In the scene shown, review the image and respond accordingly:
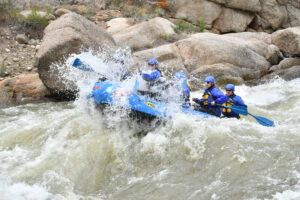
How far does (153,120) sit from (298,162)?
231cm

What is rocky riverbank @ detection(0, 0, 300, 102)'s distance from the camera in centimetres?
808

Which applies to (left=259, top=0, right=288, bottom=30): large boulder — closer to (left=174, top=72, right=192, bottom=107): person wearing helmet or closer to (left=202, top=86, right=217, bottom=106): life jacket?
(left=202, top=86, right=217, bottom=106): life jacket

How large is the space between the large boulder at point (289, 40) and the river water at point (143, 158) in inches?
214

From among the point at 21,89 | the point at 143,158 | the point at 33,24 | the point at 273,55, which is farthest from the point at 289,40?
the point at 33,24

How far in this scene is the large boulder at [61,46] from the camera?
25.1 ft

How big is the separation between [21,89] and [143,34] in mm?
5149

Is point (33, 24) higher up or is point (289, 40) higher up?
point (33, 24)

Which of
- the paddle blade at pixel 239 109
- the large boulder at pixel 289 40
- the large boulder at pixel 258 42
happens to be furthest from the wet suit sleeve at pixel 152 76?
the large boulder at pixel 289 40

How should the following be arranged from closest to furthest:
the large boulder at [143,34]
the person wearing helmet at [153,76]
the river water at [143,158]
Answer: the river water at [143,158] < the person wearing helmet at [153,76] < the large boulder at [143,34]

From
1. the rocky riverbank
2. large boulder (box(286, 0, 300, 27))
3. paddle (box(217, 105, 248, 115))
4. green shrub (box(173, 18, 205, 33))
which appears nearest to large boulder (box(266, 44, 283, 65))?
the rocky riverbank

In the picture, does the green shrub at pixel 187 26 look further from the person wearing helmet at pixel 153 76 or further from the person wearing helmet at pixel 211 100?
the person wearing helmet at pixel 153 76

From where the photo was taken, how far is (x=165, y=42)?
11758 millimetres

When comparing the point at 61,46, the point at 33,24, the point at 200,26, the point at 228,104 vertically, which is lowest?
the point at 200,26

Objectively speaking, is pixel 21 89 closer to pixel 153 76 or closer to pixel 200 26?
pixel 153 76
